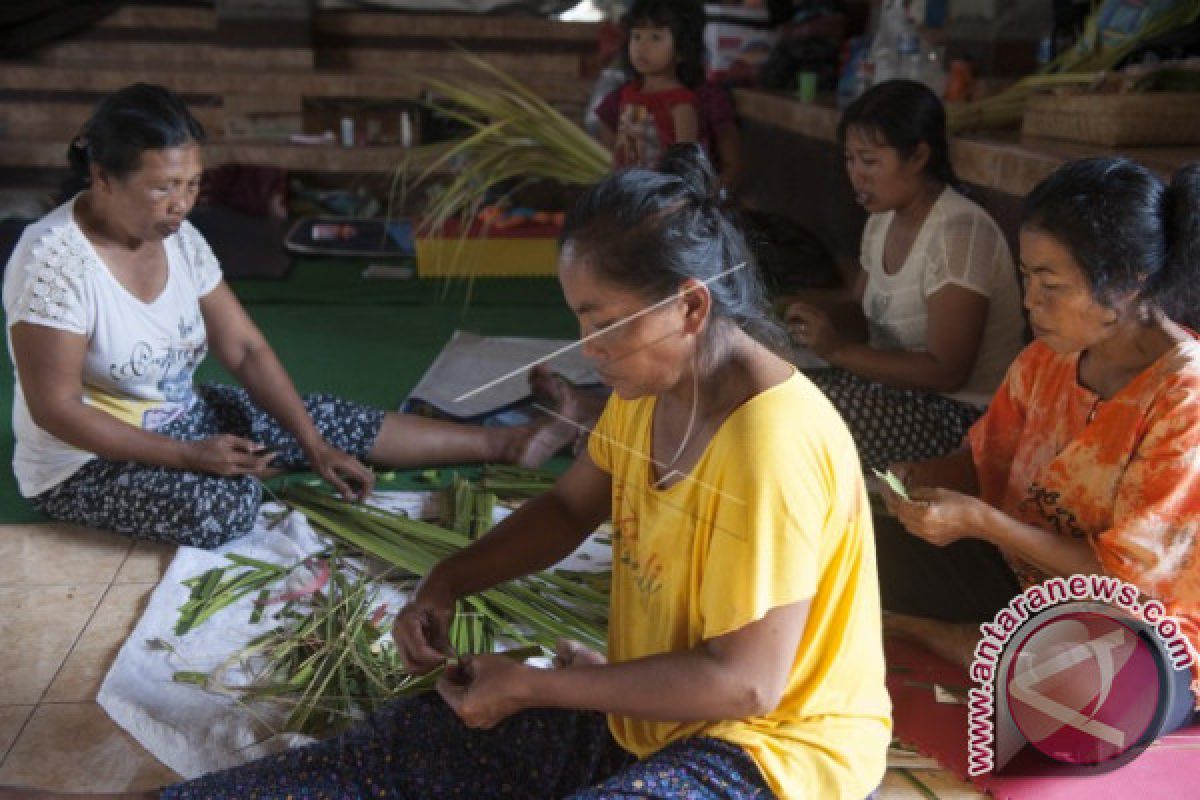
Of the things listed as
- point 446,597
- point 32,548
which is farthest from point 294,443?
point 446,597

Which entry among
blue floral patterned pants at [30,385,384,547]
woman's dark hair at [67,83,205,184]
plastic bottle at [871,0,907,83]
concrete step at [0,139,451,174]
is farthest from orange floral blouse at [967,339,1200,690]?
concrete step at [0,139,451,174]

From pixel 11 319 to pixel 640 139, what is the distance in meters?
2.32

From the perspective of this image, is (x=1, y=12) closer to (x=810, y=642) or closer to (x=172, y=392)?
(x=172, y=392)

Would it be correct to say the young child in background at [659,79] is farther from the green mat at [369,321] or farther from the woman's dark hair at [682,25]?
the green mat at [369,321]

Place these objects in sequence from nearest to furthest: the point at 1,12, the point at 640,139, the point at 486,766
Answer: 1. the point at 486,766
2. the point at 640,139
3. the point at 1,12

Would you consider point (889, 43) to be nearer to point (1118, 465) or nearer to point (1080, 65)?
point (1080, 65)

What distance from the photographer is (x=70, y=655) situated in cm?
232

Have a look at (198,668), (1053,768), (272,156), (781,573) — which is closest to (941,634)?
(1053,768)

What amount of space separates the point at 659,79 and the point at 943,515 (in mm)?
2712

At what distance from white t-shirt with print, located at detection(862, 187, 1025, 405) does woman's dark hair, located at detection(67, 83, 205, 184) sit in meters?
A: 1.61

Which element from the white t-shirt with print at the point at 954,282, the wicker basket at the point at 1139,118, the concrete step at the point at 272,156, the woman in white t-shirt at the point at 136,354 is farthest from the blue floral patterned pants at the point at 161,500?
the concrete step at the point at 272,156

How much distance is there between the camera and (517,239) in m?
5.39

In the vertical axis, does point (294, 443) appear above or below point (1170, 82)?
below

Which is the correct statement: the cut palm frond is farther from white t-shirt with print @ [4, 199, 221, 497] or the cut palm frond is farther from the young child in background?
white t-shirt with print @ [4, 199, 221, 497]
